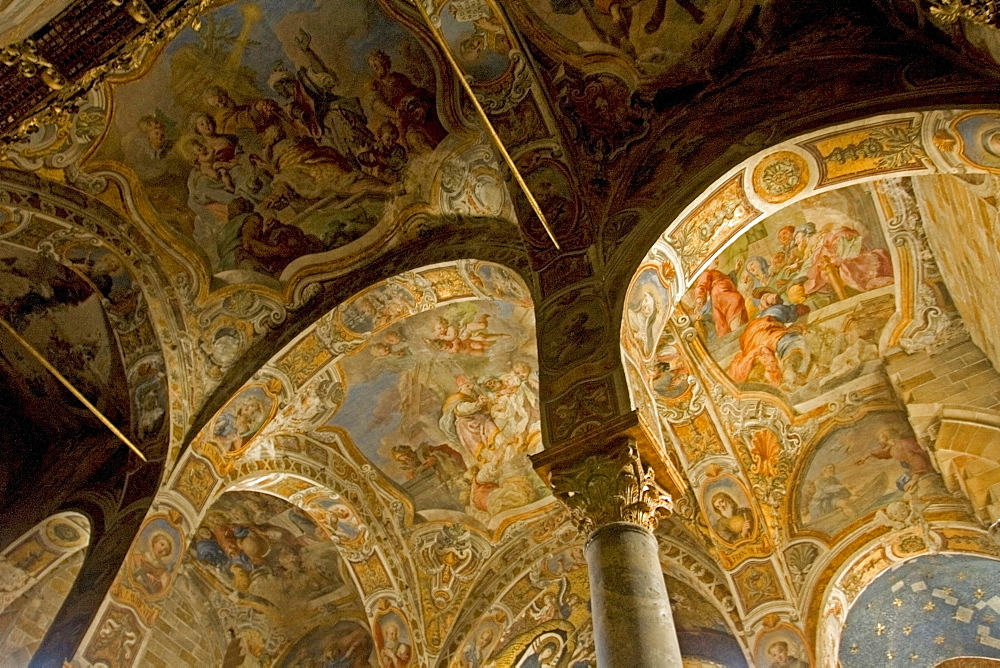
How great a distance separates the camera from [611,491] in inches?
233

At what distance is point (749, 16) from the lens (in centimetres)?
782

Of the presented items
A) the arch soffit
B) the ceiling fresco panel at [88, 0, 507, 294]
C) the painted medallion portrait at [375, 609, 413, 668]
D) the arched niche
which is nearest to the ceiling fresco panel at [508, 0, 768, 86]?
the ceiling fresco panel at [88, 0, 507, 294]

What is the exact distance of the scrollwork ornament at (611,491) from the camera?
5820mm

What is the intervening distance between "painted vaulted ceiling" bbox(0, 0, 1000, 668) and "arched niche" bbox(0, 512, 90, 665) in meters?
0.04

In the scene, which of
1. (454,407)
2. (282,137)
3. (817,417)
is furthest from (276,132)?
(817,417)

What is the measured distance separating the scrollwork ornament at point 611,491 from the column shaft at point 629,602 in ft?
0.31

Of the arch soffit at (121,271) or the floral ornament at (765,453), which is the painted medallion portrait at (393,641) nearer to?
the arch soffit at (121,271)

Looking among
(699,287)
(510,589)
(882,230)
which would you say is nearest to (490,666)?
(510,589)

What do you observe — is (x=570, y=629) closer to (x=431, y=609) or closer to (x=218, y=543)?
(x=431, y=609)

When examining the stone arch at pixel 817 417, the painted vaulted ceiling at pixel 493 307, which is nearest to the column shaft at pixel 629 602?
the painted vaulted ceiling at pixel 493 307

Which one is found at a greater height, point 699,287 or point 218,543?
point 699,287

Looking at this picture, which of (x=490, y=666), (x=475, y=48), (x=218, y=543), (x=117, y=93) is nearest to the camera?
(x=475, y=48)

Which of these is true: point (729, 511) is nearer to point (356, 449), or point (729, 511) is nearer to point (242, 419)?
point (356, 449)

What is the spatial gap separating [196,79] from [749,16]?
5085 millimetres
